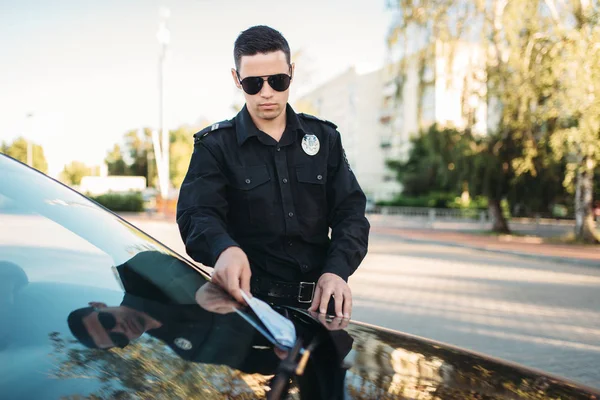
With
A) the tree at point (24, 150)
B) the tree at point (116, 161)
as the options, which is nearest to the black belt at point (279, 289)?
the tree at point (24, 150)

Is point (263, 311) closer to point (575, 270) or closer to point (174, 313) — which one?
point (174, 313)

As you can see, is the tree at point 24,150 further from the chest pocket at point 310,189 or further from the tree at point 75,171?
the chest pocket at point 310,189

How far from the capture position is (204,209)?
1.81 m

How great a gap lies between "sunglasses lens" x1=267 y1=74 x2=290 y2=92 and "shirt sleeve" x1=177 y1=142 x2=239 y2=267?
287 mm

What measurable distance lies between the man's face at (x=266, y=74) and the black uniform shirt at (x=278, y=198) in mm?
83

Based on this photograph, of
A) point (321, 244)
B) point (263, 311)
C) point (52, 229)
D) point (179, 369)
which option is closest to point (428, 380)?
point (263, 311)

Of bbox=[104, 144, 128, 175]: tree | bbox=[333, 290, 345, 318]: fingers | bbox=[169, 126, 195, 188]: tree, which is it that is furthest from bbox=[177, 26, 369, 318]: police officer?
bbox=[104, 144, 128, 175]: tree

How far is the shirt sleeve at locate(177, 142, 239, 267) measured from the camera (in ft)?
5.60

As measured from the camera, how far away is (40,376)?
3.29 feet

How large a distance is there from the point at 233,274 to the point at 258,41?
0.74 metres

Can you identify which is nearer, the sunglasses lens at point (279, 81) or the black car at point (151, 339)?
the black car at point (151, 339)

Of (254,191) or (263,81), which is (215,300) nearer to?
(254,191)

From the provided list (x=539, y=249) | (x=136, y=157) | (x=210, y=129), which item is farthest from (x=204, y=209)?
(x=136, y=157)

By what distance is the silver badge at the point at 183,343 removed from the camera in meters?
1.17
